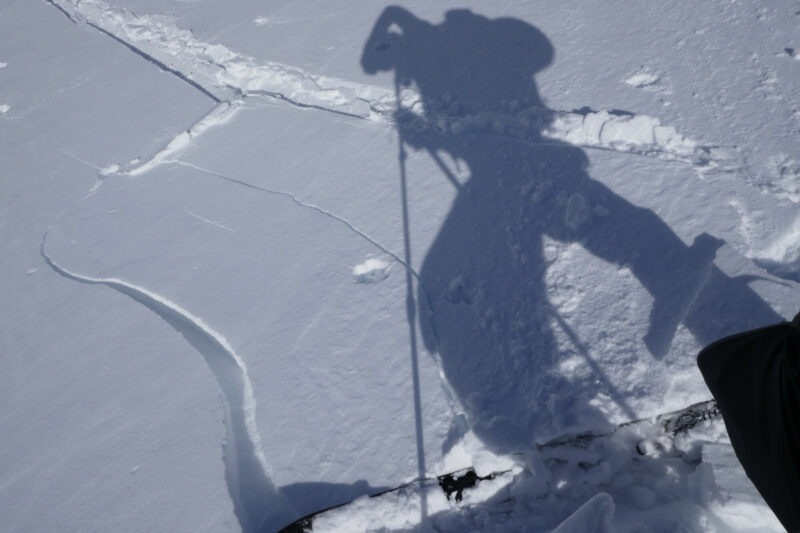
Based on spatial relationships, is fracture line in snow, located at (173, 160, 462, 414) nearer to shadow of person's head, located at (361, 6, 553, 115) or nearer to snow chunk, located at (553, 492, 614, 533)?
snow chunk, located at (553, 492, 614, 533)

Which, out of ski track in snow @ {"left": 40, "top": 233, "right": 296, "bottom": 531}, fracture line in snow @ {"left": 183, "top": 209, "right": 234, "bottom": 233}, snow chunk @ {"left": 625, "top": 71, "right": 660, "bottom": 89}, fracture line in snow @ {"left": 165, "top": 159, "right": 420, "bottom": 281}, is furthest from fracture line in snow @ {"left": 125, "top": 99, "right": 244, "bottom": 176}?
snow chunk @ {"left": 625, "top": 71, "right": 660, "bottom": 89}

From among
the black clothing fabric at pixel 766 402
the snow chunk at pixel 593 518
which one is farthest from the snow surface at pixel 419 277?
the black clothing fabric at pixel 766 402

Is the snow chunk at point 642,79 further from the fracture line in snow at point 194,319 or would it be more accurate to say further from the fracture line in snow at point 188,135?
the fracture line in snow at point 188,135

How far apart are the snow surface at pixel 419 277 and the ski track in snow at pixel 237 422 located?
0.01 metres

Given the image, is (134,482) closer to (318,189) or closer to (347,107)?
(318,189)

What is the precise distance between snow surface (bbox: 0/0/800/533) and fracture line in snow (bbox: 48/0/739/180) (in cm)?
3

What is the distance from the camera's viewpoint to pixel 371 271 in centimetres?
310

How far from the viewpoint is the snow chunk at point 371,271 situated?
3.05 meters

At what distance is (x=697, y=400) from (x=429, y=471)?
1025mm

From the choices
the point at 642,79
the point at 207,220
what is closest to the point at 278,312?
the point at 207,220

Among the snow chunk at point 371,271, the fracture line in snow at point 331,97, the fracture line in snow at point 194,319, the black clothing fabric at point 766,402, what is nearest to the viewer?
the black clothing fabric at point 766,402

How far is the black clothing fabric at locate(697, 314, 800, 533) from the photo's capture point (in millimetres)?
1226

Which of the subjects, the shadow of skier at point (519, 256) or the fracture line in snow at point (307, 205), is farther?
the fracture line in snow at point (307, 205)

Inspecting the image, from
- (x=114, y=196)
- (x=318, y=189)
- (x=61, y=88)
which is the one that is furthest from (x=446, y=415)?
(x=61, y=88)
